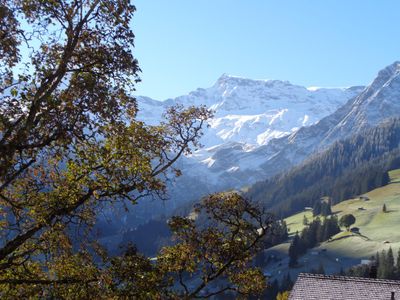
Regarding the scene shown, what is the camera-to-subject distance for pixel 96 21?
16.3m

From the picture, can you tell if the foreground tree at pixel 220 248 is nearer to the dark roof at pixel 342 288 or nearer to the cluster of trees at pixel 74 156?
the cluster of trees at pixel 74 156

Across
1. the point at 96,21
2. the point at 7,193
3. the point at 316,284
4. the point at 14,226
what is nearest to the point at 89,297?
the point at 14,226

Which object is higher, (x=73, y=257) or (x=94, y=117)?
(x=94, y=117)

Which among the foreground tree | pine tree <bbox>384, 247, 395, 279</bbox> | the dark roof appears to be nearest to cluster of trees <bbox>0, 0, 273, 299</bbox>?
the foreground tree

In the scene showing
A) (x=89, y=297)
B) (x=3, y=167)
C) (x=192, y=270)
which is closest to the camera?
(x=3, y=167)

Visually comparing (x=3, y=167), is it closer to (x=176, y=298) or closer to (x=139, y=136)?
(x=139, y=136)

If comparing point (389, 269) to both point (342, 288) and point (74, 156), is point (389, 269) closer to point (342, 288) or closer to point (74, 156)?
point (342, 288)

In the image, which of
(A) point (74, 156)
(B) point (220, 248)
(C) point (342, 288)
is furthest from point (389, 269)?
(A) point (74, 156)

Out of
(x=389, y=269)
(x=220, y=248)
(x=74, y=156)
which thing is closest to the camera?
(x=74, y=156)

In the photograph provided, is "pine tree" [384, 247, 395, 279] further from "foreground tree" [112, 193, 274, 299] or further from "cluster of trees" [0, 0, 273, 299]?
"cluster of trees" [0, 0, 273, 299]

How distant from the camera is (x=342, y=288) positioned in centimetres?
4816

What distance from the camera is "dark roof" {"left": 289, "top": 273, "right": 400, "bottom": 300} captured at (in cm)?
4614

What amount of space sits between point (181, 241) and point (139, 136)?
5600mm

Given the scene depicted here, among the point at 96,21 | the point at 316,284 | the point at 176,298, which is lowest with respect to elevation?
the point at 316,284
